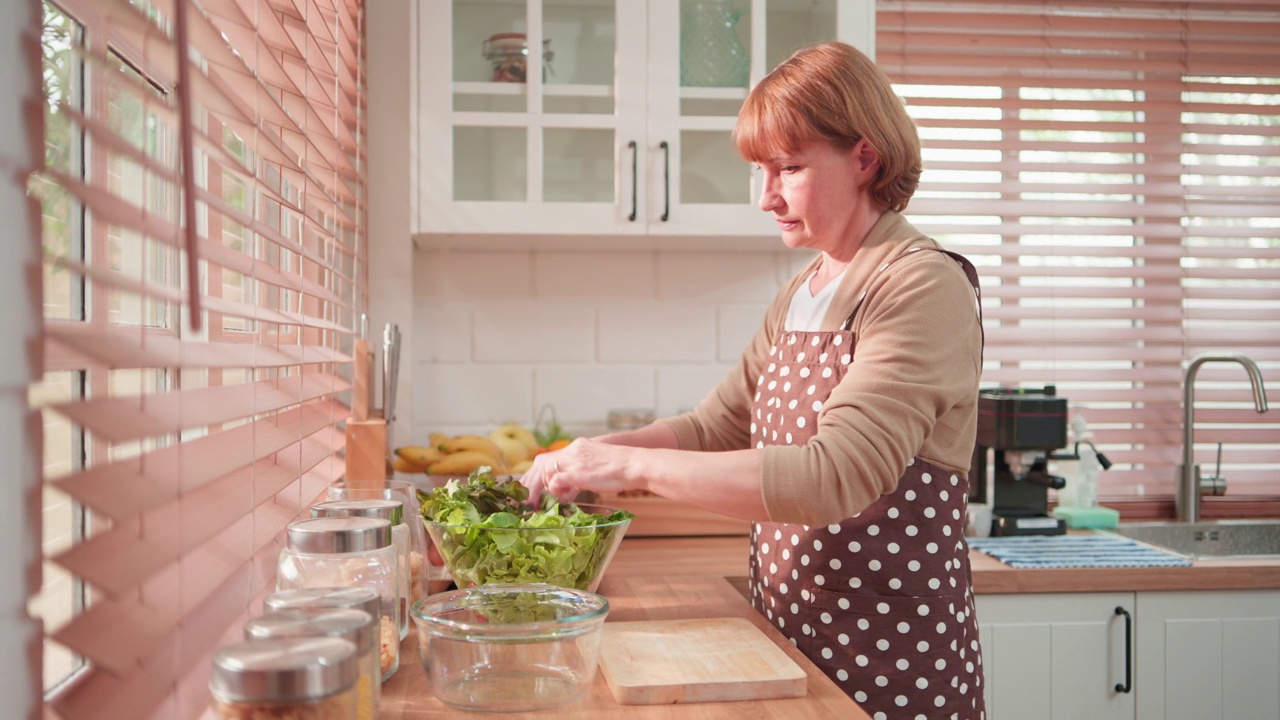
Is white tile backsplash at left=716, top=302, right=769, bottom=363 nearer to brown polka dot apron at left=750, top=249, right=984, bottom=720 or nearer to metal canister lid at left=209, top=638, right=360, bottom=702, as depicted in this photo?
brown polka dot apron at left=750, top=249, right=984, bottom=720

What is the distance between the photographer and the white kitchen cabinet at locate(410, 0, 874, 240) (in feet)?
7.14

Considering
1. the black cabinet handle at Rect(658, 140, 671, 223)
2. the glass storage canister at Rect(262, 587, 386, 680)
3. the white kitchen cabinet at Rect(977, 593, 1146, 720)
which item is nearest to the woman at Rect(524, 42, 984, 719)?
the glass storage canister at Rect(262, 587, 386, 680)

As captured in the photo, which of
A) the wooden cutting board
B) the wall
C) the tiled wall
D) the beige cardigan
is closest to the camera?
the wall

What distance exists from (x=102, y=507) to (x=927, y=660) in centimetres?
107

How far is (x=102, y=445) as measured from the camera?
3.07 feet

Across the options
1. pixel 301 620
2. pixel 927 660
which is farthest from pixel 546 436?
pixel 301 620

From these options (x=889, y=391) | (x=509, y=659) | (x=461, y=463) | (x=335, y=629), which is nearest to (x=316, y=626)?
(x=335, y=629)

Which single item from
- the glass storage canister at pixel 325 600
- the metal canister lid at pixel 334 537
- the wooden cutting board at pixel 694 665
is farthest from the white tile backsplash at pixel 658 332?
the glass storage canister at pixel 325 600

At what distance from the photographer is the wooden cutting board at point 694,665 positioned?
3.31ft

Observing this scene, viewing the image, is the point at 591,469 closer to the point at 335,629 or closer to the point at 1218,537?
the point at 335,629

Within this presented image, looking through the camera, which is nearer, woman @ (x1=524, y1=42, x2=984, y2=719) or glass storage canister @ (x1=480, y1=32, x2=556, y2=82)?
woman @ (x1=524, y1=42, x2=984, y2=719)

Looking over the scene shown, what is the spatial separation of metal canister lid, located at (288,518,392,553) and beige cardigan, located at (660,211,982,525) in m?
0.45

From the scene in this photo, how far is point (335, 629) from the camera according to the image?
2.29 feet

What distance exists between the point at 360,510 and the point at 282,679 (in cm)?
42
